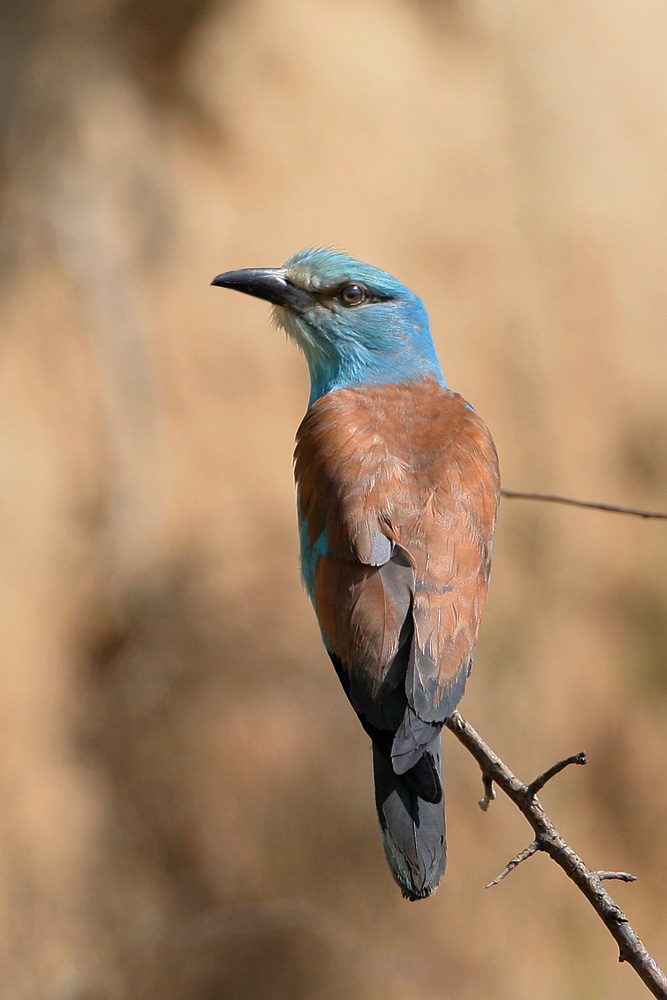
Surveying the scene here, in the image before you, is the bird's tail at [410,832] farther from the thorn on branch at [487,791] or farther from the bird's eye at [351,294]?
the bird's eye at [351,294]

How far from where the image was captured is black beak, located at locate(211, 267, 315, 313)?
3.02 meters

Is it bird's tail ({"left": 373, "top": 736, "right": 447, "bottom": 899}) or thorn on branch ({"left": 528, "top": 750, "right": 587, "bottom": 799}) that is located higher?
thorn on branch ({"left": 528, "top": 750, "right": 587, "bottom": 799})

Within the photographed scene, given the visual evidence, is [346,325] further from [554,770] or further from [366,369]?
[554,770]

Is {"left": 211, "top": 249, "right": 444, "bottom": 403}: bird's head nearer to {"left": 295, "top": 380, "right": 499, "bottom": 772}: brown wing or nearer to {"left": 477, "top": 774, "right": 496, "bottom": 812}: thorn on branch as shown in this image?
{"left": 295, "top": 380, "right": 499, "bottom": 772}: brown wing

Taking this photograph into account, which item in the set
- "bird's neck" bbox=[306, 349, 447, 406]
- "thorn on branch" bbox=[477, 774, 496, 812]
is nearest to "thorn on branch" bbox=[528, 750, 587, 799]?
"thorn on branch" bbox=[477, 774, 496, 812]

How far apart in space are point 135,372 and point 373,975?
3.26 meters

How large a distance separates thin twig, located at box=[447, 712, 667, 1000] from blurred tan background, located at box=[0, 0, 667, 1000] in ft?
8.94

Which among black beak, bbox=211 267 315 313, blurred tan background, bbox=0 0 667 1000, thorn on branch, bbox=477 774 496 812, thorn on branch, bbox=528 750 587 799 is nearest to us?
thorn on branch, bbox=528 750 587 799

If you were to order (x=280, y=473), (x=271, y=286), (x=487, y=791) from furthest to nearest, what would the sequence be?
(x=280, y=473)
(x=271, y=286)
(x=487, y=791)

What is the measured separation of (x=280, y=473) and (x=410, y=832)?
11.6ft

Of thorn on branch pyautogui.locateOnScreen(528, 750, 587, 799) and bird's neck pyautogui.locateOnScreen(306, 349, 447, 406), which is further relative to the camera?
bird's neck pyautogui.locateOnScreen(306, 349, 447, 406)

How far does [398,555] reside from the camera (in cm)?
216

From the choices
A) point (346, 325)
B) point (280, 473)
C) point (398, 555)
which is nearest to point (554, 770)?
Answer: point (398, 555)

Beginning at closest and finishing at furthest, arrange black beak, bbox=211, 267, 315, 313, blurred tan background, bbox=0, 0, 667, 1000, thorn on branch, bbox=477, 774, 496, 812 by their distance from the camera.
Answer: thorn on branch, bbox=477, 774, 496, 812 < black beak, bbox=211, 267, 315, 313 < blurred tan background, bbox=0, 0, 667, 1000
